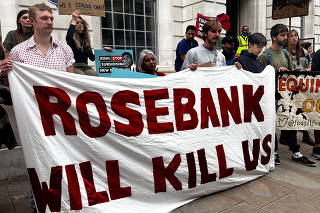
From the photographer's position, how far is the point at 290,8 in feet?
16.0

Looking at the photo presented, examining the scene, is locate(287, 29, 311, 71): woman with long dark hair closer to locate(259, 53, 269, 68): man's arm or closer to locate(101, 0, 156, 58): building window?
locate(259, 53, 269, 68): man's arm

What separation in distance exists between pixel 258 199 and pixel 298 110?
1.63 m

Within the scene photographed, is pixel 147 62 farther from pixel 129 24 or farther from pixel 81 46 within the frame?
pixel 129 24

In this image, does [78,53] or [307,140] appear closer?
[78,53]

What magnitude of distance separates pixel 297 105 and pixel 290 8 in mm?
2045

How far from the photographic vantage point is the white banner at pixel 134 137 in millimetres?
2191

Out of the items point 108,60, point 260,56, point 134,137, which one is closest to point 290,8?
point 260,56

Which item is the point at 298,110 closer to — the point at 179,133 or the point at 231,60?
the point at 231,60

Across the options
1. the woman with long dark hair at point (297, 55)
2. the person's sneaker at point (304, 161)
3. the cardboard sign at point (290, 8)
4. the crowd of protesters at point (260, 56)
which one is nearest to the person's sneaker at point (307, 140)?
the crowd of protesters at point (260, 56)

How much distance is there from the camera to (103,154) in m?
2.38

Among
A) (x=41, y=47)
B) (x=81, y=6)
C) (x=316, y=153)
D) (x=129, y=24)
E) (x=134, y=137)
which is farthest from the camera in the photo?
(x=129, y=24)

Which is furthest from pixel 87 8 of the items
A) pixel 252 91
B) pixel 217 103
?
pixel 252 91

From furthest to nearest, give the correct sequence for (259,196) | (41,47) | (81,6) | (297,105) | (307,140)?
1. (307,140)
2. (297,105)
3. (81,6)
4. (259,196)
5. (41,47)

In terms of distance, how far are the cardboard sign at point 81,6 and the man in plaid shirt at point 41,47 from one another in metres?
1.36
